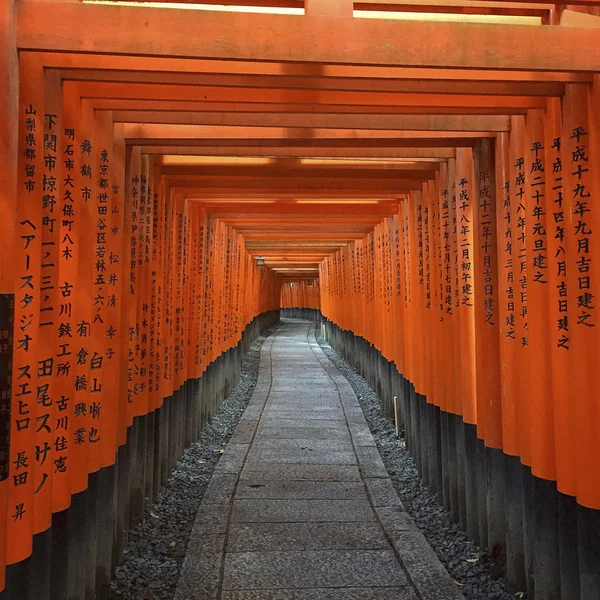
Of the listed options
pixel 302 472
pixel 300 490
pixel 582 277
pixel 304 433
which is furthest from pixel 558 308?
pixel 304 433

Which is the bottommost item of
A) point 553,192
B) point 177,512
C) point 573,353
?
point 177,512

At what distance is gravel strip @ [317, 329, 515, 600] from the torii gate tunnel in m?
0.16

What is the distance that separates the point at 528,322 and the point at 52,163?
2766 millimetres

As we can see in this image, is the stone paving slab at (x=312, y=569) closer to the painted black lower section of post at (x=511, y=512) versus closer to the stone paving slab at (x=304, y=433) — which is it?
the painted black lower section of post at (x=511, y=512)

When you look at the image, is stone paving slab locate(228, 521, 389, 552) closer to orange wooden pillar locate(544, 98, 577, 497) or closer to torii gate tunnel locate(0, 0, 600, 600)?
torii gate tunnel locate(0, 0, 600, 600)

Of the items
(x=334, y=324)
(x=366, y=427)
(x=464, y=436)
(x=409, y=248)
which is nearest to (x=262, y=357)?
(x=334, y=324)

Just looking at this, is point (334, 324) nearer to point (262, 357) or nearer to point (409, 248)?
point (262, 357)

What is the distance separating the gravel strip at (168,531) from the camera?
3557 millimetres

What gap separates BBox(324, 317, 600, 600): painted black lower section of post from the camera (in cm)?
272

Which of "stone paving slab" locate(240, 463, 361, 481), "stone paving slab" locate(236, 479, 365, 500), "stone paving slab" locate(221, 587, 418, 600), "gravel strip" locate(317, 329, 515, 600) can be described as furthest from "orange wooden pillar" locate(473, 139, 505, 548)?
"stone paving slab" locate(240, 463, 361, 481)

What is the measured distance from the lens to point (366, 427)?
300 inches

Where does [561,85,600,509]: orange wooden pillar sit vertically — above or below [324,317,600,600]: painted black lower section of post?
above

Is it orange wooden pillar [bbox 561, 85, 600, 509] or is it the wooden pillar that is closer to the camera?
the wooden pillar

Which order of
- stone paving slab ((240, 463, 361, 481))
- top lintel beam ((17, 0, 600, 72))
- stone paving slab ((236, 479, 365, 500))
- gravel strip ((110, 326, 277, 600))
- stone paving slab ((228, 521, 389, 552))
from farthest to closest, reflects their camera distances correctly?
stone paving slab ((240, 463, 361, 481)) < stone paving slab ((236, 479, 365, 500)) < stone paving slab ((228, 521, 389, 552)) < gravel strip ((110, 326, 277, 600)) < top lintel beam ((17, 0, 600, 72))
